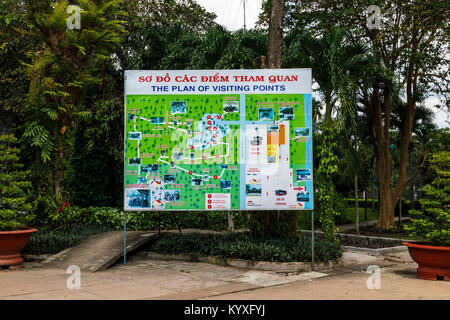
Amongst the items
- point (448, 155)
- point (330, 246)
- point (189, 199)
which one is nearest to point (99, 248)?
point (189, 199)

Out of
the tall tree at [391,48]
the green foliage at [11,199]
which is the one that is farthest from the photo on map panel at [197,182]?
the tall tree at [391,48]

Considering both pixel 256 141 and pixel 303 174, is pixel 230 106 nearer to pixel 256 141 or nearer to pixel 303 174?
pixel 256 141

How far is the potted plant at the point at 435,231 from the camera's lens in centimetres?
809

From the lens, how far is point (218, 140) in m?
9.38

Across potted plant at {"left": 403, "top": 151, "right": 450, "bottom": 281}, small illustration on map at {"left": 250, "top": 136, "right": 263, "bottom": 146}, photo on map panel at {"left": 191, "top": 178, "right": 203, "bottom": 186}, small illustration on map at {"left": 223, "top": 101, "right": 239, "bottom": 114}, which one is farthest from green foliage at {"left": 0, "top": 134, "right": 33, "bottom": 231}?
potted plant at {"left": 403, "top": 151, "right": 450, "bottom": 281}

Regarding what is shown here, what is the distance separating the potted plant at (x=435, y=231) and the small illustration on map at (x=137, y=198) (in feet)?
16.7

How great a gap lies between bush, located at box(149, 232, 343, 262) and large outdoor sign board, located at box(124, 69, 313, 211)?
982 millimetres

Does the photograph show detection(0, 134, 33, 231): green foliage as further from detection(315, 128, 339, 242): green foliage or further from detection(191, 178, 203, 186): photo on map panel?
detection(315, 128, 339, 242): green foliage

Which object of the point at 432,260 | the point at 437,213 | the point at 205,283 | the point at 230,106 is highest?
the point at 230,106

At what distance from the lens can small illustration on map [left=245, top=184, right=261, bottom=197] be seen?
926 cm

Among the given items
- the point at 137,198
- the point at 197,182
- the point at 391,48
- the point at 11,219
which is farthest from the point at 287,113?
the point at 391,48

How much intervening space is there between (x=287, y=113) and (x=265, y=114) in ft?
1.48

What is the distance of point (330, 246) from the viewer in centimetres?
1020

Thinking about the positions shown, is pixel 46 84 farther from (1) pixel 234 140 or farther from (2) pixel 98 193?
(2) pixel 98 193
